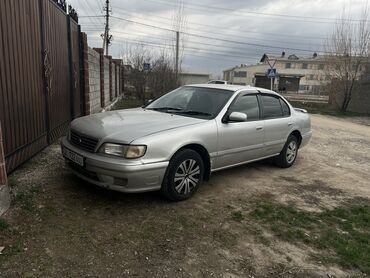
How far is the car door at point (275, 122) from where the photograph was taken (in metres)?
6.12

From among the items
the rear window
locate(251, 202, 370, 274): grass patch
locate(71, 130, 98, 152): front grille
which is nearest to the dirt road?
locate(251, 202, 370, 274): grass patch

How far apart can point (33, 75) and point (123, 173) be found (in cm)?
267

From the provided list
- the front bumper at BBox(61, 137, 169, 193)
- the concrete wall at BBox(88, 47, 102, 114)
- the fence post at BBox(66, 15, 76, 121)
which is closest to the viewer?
the front bumper at BBox(61, 137, 169, 193)

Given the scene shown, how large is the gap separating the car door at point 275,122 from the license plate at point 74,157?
307 cm

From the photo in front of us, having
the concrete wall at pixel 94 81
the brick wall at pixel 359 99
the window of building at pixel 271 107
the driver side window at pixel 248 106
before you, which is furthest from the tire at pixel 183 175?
the brick wall at pixel 359 99

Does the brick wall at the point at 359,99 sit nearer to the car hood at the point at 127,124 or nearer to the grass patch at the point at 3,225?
the car hood at the point at 127,124

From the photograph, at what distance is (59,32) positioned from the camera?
23.8ft

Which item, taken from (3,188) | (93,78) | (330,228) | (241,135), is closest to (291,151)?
(241,135)

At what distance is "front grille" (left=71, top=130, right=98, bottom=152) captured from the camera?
14.2 feet

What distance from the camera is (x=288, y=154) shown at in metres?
6.84

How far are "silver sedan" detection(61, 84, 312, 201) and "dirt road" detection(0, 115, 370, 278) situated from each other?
1.12ft

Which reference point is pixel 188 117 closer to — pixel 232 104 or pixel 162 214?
pixel 232 104

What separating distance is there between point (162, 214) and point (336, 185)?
3.40 meters

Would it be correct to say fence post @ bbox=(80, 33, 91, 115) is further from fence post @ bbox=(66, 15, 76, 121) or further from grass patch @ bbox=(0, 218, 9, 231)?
grass patch @ bbox=(0, 218, 9, 231)
